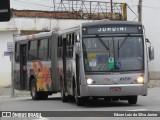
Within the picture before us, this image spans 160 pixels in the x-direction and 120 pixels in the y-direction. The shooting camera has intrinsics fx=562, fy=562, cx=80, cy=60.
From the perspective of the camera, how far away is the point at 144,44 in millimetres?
20516

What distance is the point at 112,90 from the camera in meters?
20.0

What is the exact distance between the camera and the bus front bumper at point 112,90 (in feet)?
65.3

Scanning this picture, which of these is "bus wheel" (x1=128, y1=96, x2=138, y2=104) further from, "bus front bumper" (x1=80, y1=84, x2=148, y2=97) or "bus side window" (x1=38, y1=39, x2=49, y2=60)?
"bus side window" (x1=38, y1=39, x2=49, y2=60)

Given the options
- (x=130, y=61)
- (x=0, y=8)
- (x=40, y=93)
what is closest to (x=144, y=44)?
(x=130, y=61)

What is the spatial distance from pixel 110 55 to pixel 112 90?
4.20 ft

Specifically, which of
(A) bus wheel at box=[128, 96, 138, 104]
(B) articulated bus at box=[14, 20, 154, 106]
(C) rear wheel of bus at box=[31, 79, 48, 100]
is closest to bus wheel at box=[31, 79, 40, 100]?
(C) rear wheel of bus at box=[31, 79, 48, 100]

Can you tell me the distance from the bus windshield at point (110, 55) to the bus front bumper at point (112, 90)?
2.04ft

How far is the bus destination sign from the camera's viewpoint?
2047cm

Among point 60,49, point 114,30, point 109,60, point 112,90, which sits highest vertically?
point 114,30

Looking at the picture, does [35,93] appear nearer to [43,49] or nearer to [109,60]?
[43,49]

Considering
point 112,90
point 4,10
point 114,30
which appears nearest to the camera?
point 4,10

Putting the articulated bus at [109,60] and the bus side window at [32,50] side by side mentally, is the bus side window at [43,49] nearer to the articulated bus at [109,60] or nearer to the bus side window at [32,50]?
the bus side window at [32,50]

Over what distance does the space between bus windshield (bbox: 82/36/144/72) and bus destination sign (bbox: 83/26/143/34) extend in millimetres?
241

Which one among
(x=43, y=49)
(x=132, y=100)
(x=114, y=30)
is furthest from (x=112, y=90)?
(x=43, y=49)
